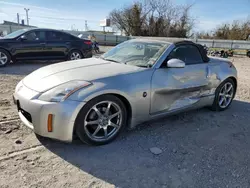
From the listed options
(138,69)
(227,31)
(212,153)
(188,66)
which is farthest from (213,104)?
(227,31)

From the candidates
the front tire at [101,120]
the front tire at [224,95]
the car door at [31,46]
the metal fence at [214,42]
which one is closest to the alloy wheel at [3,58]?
the car door at [31,46]

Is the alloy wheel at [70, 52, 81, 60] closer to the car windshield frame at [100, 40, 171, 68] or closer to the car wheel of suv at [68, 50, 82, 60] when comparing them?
the car wheel of suv at [68, 50, 82, 60]

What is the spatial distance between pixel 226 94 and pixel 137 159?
278 cm

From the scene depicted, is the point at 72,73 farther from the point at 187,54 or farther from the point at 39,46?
the point at 39,46

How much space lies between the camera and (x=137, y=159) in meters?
2.64

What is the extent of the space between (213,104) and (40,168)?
332 cm

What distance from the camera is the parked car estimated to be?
785cm

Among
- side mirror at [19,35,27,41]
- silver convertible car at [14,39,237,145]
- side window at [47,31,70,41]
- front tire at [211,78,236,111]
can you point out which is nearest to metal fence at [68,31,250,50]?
side window at [47,31,70,41]

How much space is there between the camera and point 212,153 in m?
2.86

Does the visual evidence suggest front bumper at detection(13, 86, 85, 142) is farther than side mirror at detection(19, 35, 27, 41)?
No

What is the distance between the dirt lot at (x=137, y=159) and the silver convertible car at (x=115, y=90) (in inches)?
10.2

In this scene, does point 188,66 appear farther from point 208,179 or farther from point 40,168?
point 40,168

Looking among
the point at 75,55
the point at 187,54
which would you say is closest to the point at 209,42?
the point at 75,55

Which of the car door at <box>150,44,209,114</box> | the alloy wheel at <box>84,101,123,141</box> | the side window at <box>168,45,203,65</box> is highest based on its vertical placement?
the side window at <box>168,45,203,65</box>
